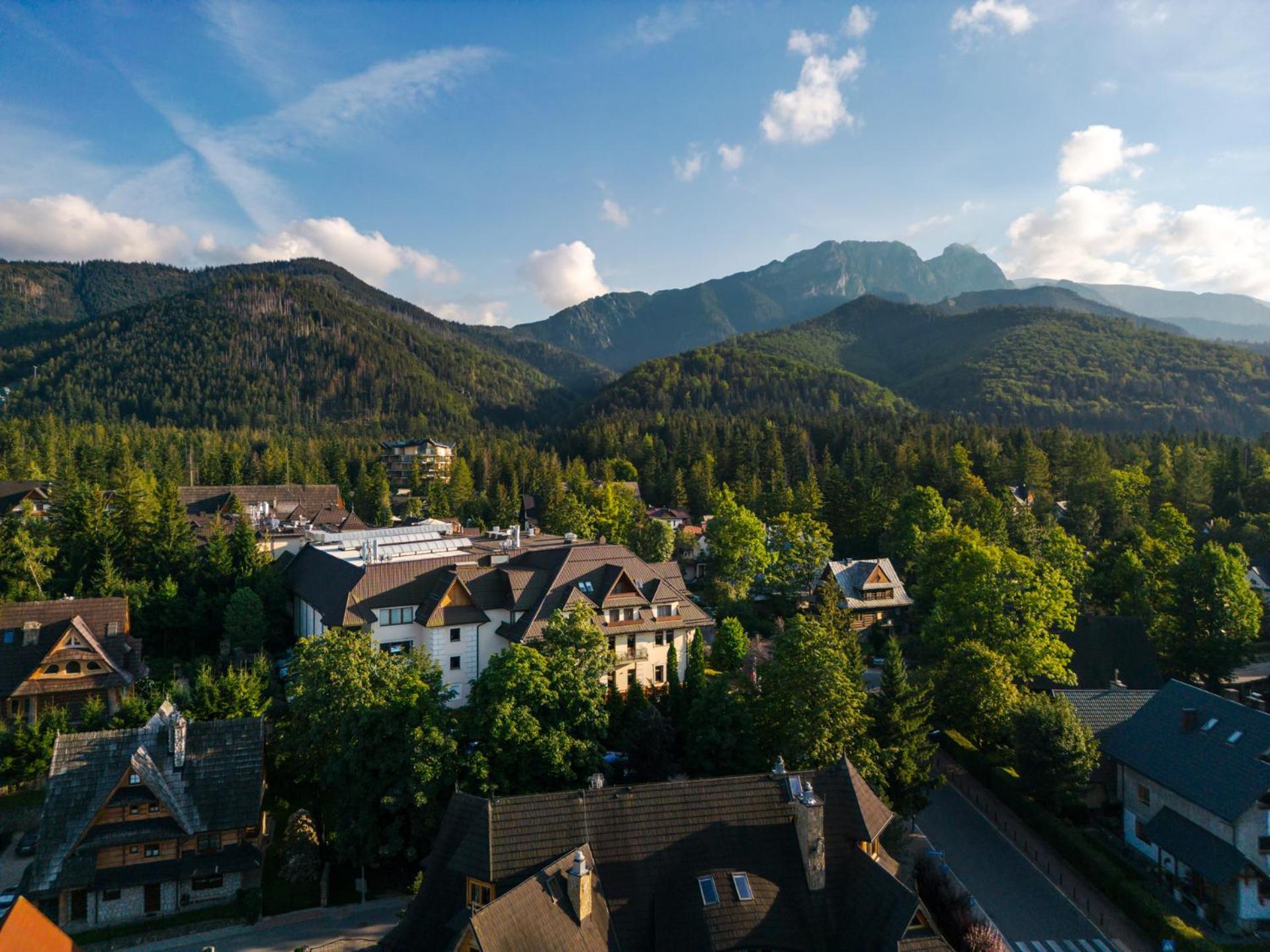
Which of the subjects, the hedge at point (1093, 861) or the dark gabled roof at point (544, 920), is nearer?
the dark gabled roof at point (544, 920)

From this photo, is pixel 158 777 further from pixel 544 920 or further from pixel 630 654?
pixel 630 654

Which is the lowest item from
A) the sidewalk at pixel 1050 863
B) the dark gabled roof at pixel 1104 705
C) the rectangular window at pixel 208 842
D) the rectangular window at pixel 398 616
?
the sidewalk at pixel 1050 863

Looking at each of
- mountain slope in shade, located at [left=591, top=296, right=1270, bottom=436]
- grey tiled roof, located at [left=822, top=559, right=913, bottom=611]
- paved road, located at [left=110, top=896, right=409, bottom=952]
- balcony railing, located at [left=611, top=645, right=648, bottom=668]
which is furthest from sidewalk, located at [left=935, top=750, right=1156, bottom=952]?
mountain slope in shade, located at [left=591, top=296, right=1270, bottom=436]

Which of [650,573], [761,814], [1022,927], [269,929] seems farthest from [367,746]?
[1022,927]

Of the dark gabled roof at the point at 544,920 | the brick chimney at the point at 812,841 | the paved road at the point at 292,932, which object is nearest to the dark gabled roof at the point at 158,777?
the paved road at the point at 292,932

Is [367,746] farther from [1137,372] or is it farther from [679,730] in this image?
[1137,372]

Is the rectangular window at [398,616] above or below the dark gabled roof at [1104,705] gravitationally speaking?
above

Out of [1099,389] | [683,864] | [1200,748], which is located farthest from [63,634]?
[1099,389]

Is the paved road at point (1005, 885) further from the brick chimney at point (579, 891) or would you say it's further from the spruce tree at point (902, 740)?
the brick chimney at point (579, 891)
